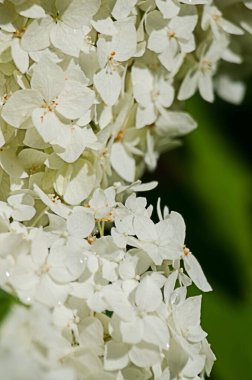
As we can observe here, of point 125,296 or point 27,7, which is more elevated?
point 27,7

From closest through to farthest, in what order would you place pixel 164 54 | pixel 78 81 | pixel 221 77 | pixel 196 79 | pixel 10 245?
pixel 10 245 < pixel 78 81 < pixel 164 54 < pixel 196 79 < pixel 221 77

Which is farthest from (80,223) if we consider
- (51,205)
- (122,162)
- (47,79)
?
(122,162)

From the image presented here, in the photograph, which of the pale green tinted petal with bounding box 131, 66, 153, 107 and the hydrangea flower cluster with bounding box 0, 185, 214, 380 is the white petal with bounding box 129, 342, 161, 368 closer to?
the hydrangea flower cluster with bounding box 0, 185, 214, 380

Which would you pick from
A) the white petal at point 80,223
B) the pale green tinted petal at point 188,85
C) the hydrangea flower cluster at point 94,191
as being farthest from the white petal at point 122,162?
the white petal at point 80,223

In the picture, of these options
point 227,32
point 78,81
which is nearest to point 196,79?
point 227,32

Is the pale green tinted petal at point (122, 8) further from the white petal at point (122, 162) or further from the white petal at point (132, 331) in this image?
the white petal at point (132, 331)

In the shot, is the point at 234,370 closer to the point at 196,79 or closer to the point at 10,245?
the point at 196,79
